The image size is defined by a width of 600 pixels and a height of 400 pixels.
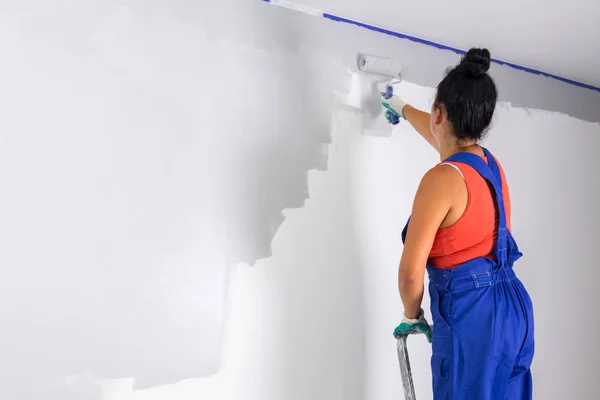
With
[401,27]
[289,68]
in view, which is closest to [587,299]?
[401,27]

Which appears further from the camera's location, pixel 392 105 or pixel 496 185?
pixel 392 105

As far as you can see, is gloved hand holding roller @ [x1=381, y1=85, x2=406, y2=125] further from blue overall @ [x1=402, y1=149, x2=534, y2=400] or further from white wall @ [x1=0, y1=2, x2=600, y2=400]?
blue overall @ [x1=402, y1=149, x2=534, y2=400]

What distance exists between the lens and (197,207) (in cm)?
178

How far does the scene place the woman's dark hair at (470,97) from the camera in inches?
63.9

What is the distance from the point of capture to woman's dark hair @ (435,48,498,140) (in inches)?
63.9

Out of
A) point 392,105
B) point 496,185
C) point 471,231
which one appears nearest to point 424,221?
point 471,231

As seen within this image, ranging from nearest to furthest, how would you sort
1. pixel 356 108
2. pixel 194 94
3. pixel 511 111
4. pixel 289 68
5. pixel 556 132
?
1. pixel 194 94
2. pixel 289 68
3. pixel 356 108
4. pixel 511 111
5. pixel 556 132

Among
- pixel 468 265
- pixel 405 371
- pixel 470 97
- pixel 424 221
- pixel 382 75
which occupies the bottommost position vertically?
pixel 405 371

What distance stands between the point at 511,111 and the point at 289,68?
1172mm

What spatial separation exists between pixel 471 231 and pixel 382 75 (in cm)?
83

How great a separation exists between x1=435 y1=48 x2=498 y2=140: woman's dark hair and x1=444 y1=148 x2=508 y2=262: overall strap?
0.08 meters

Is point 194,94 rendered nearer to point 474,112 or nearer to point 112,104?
point 112,104

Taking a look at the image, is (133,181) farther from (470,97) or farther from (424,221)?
(470,97)

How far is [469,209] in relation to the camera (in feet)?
5.20
